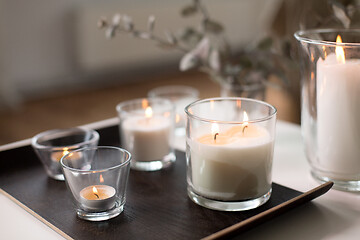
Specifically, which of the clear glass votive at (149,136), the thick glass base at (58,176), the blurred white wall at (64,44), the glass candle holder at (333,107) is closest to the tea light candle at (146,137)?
the clear glass votive at (149,136)

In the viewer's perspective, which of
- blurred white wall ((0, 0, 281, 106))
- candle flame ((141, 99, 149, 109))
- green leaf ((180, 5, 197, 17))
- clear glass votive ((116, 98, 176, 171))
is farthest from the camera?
blurred white wall ((0, 0, 281, 106))

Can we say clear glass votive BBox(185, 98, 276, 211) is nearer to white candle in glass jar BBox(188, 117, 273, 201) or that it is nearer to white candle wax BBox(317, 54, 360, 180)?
white candle in glass jar BBox(188, 117, 273, 201)

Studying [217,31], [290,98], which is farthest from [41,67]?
[217,31]

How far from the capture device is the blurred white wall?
2.92m

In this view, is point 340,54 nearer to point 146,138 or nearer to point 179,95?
point 146,138

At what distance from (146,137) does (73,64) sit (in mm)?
2483

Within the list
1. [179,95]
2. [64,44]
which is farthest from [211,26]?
[64,44]

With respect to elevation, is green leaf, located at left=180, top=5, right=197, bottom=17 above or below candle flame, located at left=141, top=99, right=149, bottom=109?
above

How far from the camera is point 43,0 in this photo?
3.00 m

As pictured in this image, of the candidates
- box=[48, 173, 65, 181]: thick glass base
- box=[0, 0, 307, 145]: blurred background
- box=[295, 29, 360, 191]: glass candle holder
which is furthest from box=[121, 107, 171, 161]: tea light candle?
box=[0, 0, 307, 145]: blurred background

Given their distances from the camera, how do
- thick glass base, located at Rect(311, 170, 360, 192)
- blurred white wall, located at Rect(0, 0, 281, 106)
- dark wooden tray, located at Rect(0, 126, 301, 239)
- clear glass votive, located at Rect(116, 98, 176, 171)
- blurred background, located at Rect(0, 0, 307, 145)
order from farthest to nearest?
blurred white wall, located at Rect(0, 0, 281, 106) < blurred background, located at Rect(0, 0, 307, 145) < clear glass votive, located at Rect(116, 98, 176, 171) < thick glass base, located at Rect(311, 170, 360, 192) < dark wooden tray, located at Rect(0, 126, 301, 239)

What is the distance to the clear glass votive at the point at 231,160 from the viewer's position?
0.65 metres

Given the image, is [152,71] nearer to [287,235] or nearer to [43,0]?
[43,0]

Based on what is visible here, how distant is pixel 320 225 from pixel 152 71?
304 cm
